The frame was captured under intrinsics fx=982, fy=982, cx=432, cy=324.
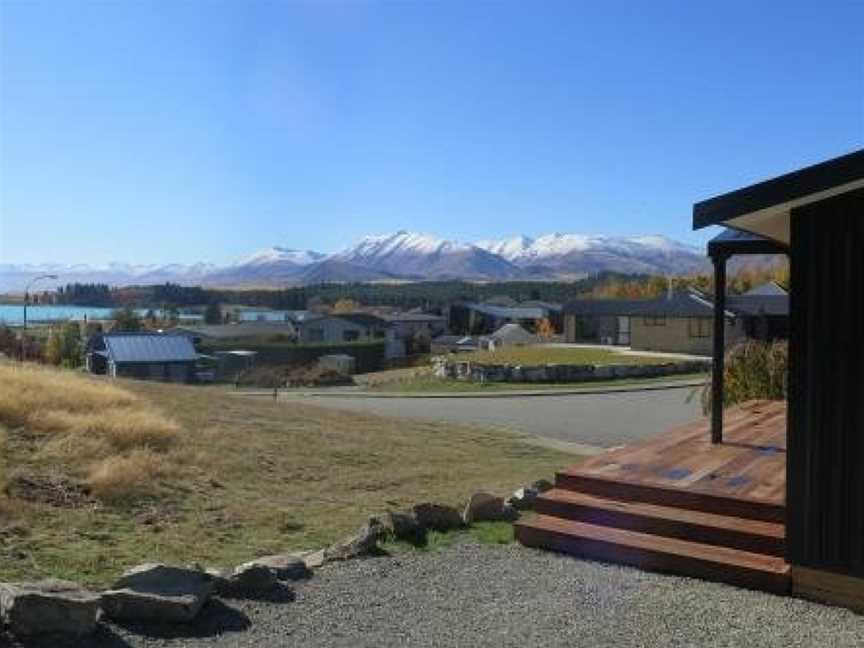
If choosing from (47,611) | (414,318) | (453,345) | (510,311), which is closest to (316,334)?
(414,318)

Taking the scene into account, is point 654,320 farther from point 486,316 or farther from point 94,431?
point 486,316

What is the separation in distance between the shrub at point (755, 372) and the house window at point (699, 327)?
3495cm

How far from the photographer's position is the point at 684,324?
53344 mm

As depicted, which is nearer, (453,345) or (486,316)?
(453,345)

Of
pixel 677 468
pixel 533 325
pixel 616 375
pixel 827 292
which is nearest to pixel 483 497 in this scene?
pixel 677 468

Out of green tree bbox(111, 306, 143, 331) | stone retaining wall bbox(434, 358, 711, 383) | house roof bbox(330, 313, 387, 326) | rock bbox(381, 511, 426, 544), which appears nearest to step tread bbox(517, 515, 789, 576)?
rock bbox(381, 511, 426, 544)

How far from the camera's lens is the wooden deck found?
7.09m

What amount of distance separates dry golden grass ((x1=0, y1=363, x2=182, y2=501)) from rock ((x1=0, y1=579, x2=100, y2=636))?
163 inches

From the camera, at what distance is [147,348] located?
177 feet

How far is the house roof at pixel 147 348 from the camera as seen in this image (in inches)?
2056

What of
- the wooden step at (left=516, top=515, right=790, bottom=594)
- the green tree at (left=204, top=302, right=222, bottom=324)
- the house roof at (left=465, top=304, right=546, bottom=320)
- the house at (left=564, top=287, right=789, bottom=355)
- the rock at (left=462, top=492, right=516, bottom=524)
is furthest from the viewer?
the green tree at (left=204, top=302, right=222, bottom=324)

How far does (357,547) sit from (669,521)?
243 cm

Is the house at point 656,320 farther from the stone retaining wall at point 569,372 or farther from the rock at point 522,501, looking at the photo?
the rock at point 522,501

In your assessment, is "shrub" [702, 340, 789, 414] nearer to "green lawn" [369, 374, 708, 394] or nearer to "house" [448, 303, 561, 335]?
"green lawn" [369, 374, 708, 394]
